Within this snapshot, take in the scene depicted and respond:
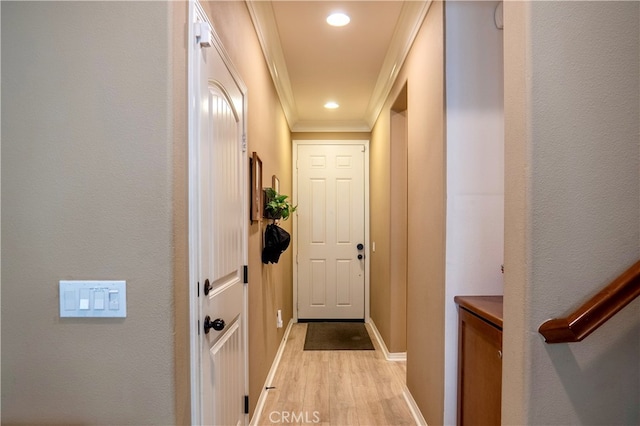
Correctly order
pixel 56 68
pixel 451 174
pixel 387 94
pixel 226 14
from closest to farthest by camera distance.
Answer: pixel 56 68 → pixel 226 14 → pixel 451 174 → pixel 387 94

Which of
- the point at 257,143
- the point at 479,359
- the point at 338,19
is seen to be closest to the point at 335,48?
the point at 338,19

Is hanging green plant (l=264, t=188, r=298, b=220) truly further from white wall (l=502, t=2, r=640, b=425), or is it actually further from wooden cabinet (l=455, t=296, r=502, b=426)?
white wall (l=502, t=2, r=640, b=425)

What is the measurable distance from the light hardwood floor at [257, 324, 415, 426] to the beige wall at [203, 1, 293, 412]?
0.65 ft

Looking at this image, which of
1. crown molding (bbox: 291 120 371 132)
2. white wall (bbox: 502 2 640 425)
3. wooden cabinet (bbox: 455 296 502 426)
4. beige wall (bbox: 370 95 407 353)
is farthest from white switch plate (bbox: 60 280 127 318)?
crown molding (bbox: 291 120 371 132)

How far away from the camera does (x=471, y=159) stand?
6.15 feet

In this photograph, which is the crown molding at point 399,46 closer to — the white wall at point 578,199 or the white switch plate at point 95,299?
the white wall at point 578,199

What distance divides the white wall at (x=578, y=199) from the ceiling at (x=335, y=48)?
1.26 m

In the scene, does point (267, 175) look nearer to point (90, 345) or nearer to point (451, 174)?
point (451, 174)

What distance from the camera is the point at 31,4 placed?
104 centimetres

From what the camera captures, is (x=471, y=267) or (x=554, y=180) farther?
(x=471, y=267)

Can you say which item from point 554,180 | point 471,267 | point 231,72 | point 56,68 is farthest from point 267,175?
point 554,180

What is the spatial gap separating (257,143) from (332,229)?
2443mm

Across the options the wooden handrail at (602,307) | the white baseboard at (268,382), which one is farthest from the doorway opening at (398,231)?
the wooden handrail at (602,307)

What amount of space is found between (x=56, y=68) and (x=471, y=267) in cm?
190
